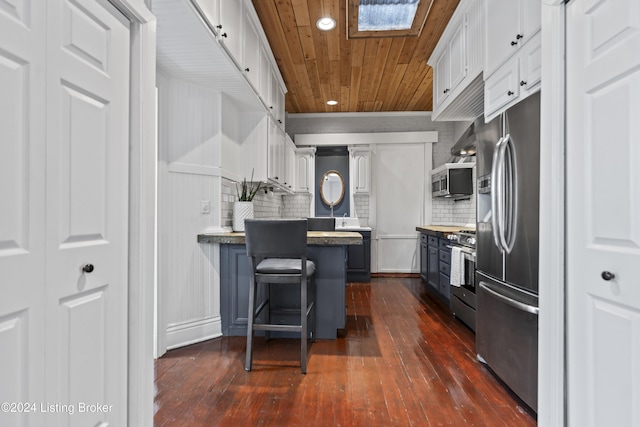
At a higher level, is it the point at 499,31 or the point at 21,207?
the point at 499,31

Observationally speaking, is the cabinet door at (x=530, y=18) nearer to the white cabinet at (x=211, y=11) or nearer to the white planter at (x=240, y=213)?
the white cabinet at (x=211, y=11)

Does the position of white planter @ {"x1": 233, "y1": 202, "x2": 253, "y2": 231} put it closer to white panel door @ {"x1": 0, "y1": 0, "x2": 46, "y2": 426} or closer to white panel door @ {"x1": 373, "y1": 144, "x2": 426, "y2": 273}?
white panel door @ {"x1": 0, "y1": 0, "x2": 46, "y2": 426}

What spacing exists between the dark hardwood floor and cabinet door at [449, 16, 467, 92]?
2328mm

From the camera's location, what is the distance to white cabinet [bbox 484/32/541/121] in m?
1.75

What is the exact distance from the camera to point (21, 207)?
93 cm

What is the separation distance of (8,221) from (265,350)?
2016 mm

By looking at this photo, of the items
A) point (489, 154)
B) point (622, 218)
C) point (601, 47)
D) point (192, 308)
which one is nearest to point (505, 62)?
point (489, 154)

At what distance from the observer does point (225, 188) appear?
9.98 ft

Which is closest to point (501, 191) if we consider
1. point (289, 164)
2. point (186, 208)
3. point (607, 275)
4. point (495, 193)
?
point (495, 193)

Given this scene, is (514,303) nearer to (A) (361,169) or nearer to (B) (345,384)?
(B) (345,384)

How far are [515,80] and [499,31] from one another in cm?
46

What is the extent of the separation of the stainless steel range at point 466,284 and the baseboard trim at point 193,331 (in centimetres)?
225

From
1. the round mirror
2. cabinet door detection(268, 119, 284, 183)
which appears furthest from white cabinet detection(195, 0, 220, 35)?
the round mirror

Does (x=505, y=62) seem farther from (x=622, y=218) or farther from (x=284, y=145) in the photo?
(x=284, y=145)
